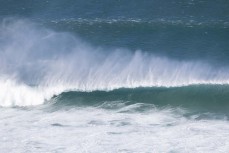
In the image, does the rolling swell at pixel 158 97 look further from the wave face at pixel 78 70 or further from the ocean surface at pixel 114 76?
the wave face at pixel 78 70

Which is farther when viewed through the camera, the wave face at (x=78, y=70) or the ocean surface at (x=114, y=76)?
the wave face at (x=78, y=70)

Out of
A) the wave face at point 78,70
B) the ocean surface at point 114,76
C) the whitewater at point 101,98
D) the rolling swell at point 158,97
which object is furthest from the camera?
the wave face at point 78,70

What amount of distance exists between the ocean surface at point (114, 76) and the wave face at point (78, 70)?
0.32ft

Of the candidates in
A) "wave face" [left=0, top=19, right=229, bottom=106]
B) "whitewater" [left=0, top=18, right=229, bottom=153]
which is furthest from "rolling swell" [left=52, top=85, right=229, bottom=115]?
"wave face" [left=0, top=19, right=229, bottom=106]

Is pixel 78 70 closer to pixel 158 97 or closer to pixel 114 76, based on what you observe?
pixel 114 76

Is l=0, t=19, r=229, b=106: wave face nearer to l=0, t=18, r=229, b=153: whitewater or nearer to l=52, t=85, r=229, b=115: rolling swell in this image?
l=0, t=18, r=229, b=153: whitewater

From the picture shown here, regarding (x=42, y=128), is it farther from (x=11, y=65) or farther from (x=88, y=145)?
(x=11, y=65)

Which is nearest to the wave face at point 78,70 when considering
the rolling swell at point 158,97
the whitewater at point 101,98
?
the whitewater at point 101,98

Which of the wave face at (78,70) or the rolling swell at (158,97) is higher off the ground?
the wave face at (78,70)

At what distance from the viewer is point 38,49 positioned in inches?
2453

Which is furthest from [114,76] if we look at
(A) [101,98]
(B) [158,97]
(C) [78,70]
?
(B) [158,97]

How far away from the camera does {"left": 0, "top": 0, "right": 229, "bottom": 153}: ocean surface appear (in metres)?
50.4

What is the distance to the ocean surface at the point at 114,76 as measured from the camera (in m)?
50.4

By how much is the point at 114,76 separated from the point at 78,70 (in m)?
3.82
